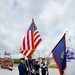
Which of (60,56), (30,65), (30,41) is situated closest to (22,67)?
(30,65)

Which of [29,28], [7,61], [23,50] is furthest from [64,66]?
[7,61]

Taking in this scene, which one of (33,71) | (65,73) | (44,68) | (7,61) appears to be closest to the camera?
(65,73)

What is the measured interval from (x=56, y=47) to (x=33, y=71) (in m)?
2.24

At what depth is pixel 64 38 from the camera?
11.2m

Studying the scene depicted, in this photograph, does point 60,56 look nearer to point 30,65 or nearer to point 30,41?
point 30,41

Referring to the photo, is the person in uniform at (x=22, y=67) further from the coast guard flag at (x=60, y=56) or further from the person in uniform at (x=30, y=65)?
the coast guard flag at (x=60, y=56)

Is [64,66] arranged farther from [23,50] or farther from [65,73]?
[23,50]

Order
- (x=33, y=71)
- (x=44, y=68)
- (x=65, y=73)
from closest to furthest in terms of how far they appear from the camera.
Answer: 1. (x=65, y=73)
2. (x=33, y=71)
3. (x=44, y=68)

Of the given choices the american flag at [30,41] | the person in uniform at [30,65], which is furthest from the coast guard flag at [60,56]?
the person in uniform at [30,65]

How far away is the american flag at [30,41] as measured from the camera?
11750 millimetres

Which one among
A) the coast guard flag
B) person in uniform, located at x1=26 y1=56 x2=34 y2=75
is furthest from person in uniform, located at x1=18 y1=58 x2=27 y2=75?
the coast guard flag

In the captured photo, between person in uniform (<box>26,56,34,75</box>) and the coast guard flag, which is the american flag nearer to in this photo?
person in uniform (<box>26,56,34,75</box>)

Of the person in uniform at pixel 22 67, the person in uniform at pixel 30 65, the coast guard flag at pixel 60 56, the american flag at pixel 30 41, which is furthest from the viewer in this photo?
the person in uniform at pixel 30 65

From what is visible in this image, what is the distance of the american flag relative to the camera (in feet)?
38.5
